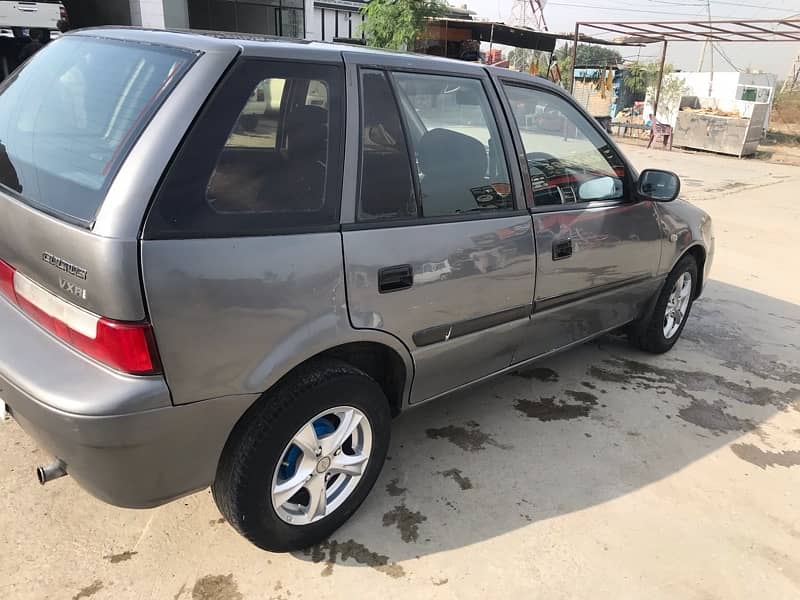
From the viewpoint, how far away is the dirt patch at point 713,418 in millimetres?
3314

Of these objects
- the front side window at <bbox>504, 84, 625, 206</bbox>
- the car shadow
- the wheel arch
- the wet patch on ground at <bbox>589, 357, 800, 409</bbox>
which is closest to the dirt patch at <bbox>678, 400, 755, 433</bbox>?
the car shadow

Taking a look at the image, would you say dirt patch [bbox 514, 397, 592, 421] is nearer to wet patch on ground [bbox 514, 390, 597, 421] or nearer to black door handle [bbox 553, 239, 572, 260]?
wet patch on ground [bbox 514, 390, 597, 421]

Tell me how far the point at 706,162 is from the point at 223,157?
54.3 ft

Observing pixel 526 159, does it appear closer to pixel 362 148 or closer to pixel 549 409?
pixel 362 148

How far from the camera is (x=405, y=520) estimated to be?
2.46 meters

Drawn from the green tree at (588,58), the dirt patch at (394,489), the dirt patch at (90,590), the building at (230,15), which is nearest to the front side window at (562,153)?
the dirt patch at (394,489)

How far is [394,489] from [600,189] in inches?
74.8

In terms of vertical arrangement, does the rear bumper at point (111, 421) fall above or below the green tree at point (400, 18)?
below

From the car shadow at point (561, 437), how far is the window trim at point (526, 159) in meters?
1.14

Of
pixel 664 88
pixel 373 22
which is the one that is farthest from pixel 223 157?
pixel 664 88

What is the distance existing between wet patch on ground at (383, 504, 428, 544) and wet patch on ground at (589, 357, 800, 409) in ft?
5.93

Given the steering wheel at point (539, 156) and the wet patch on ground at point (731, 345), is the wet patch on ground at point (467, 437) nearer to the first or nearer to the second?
the steering wheel at point (539, 156)

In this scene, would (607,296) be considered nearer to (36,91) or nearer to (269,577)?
(269,577)

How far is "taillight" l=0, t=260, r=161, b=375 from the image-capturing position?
1.65 m
